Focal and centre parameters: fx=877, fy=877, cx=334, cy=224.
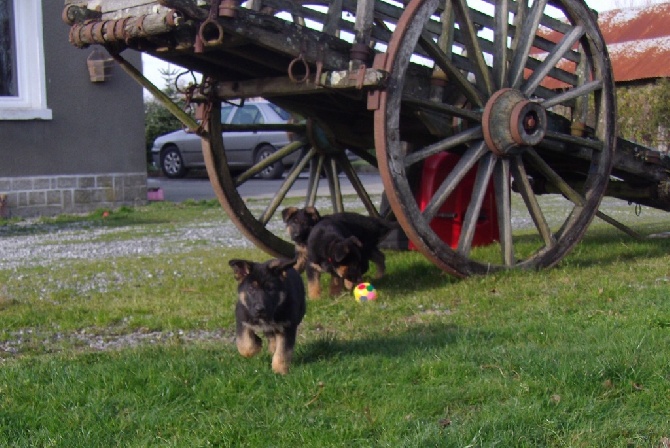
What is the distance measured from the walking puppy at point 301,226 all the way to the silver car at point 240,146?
→ 12.2 meters

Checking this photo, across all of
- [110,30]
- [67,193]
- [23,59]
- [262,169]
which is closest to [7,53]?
[23,59]

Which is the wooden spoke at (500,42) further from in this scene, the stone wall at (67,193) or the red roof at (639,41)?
the red roof at (639,41)

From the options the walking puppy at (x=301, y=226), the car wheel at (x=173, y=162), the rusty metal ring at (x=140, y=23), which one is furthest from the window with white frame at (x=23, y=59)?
the car wheel at (x=173, y=162)

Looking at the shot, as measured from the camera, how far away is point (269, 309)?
15.0 feet

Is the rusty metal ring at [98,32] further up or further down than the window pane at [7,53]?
further down

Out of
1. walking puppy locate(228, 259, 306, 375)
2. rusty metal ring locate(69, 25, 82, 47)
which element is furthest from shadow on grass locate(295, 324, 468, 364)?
rusty metal ring locate(69, 25, 82, 47)

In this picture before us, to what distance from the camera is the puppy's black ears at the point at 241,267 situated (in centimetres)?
475

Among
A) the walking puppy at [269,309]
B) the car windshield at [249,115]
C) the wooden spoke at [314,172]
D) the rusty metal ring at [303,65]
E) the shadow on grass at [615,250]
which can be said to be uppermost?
the car windshield at [249,115]

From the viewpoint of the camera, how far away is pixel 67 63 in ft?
45.0

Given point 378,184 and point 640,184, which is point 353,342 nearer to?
point 640,184

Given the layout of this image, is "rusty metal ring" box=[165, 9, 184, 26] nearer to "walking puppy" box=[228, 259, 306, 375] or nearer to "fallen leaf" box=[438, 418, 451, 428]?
"walking puppy" box=[228, 259, 306, 375]

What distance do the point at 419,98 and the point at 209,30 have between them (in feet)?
5.85

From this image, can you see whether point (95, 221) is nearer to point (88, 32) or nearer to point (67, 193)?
point (67, 193)

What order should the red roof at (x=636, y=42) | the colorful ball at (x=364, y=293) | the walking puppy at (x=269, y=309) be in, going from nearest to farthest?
the walking puppy at (x=269, y=309) < the colorful ball at (x=364, y=293) < the red roof at (x=636, y=42)
